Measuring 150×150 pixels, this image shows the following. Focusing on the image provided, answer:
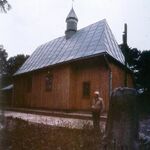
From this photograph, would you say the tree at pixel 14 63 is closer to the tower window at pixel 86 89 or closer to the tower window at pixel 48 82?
the tower window at pixel 48 82

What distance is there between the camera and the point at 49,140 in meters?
6.59

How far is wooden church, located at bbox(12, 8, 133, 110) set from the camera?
18.1m

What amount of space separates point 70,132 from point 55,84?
43.2ft

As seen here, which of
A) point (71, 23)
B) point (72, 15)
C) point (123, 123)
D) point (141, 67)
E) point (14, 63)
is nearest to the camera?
point (123, 123)

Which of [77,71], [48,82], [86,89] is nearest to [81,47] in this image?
[77,71]

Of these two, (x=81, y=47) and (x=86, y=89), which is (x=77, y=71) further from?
(x=81, y=47)

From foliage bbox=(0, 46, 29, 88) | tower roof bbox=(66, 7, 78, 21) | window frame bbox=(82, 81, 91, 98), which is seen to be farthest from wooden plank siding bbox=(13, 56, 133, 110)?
foliage bbox=(0, 46, 29, 88)

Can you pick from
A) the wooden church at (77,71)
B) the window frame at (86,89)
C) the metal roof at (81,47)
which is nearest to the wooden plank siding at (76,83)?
the wooden church at (77,71)

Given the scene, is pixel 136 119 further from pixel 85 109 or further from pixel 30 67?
pixel 30 67

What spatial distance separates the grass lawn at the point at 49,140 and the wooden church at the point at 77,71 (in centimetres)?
923

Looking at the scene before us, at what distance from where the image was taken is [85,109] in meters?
18.5

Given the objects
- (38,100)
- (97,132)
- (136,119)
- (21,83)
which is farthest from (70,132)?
(21,83)

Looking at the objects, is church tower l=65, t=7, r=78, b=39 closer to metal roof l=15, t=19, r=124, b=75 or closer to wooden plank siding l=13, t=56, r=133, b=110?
metal roof l=15, t=19, r=124, b=75

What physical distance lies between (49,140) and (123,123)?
2177 millimetres
